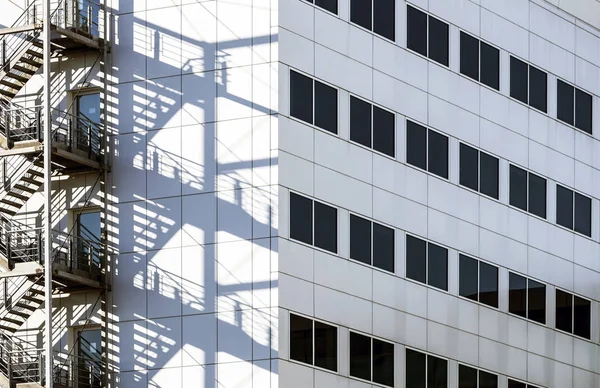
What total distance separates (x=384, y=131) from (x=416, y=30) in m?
4.71

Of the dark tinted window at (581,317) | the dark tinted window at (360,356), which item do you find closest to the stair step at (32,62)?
Answer: the dark tinted window at (360,356)

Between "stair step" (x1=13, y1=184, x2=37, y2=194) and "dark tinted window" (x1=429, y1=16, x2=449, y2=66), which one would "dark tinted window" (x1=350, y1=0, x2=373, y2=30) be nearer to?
"dark tinted window" (x1=429, y1=16, x2=449, y2=66)

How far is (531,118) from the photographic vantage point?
2638 inches

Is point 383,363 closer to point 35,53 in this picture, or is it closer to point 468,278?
point 468,278

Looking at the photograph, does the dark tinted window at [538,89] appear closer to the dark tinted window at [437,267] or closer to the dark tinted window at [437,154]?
the dark tinted window at [437,154]

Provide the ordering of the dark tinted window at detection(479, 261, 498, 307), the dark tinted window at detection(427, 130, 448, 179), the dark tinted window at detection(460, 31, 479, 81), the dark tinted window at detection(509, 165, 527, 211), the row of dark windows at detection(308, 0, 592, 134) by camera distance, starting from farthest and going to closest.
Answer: the dark tinted window at detection(509, 165, 527, 211) → the dark tinted window at detection(460, 31, 479, 81) → the dark tinted window at detection(479, 261, 498, 307) → the dark tinted window at detection(427, 130, 448, 179) → the row of dark windows at detection(308, 0, 592, 134)

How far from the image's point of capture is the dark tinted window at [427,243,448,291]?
60.3 meters

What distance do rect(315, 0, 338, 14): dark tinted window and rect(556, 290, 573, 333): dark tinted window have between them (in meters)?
18.0

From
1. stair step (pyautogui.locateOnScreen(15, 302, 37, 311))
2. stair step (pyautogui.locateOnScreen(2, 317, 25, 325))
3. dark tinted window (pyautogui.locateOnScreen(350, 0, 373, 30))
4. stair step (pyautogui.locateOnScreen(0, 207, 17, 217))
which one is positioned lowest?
stair step (pyautogui.locateOnScreen(2, 317, 25, 325))

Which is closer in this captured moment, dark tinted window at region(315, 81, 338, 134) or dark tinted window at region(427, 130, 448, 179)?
dark tinted window at region(315, 81, 338, 134)

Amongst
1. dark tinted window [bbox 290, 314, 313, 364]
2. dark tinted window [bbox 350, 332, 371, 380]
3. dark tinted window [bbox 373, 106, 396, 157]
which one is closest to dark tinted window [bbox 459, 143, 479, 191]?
dark tinted window [bbox 373, 106, 396, 157]

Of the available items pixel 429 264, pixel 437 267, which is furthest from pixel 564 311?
pixel 429 264

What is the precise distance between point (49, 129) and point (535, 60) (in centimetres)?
2318

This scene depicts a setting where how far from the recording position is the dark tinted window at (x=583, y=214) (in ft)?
228
